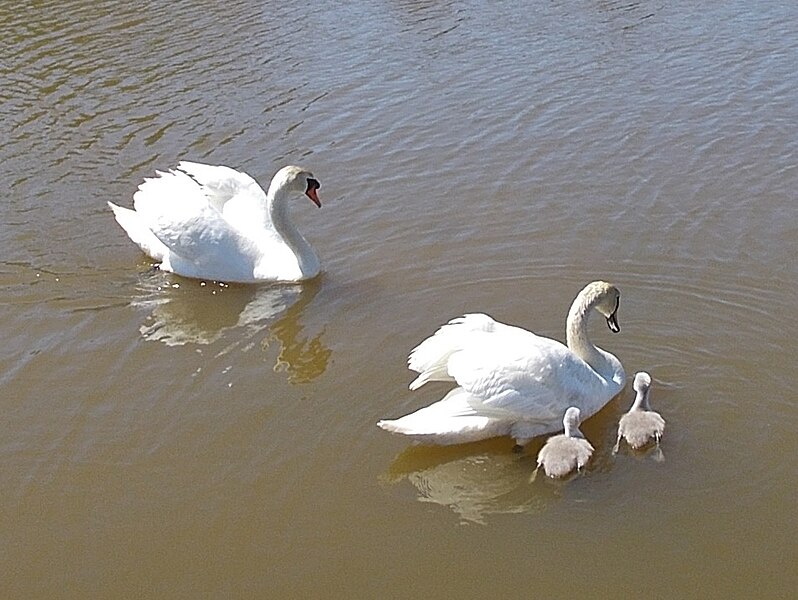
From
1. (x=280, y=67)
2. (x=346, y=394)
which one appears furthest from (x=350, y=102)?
(x=346, y=394)

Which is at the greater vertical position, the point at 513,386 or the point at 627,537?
the point at 513,386

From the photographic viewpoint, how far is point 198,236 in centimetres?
934

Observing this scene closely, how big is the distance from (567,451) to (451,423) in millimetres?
743

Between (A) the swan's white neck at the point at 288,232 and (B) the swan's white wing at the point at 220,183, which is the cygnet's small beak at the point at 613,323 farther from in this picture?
(B) the swan's white wing at the point at 220,183

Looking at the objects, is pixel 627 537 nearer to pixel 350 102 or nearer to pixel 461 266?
pixel 461 266

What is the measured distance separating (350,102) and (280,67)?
188cm

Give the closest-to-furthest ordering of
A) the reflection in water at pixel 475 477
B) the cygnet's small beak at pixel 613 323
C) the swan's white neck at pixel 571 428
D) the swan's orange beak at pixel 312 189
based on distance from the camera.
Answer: the reflection in water at pixel 475 477, the swan's white neck at pixel 571 428, the cygnet's small beak at pixel 613 323, the swan's orange beak at pixel 312 189

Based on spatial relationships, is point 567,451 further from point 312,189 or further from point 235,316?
point 312,189

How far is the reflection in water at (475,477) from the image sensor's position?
6449 mm

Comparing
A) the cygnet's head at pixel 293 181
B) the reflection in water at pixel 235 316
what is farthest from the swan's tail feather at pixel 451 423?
the cygnet's head at pixel 293 181

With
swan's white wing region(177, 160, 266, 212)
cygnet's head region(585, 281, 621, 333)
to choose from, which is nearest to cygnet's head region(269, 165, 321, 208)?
swan's white wing region(177, 160, 266, 212)

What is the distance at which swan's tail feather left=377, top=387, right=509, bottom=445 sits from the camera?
673cm

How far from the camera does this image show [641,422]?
673 cm

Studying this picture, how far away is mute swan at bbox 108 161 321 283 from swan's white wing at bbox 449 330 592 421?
2777 mm
